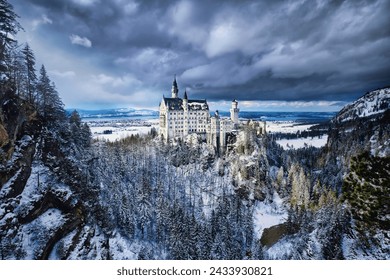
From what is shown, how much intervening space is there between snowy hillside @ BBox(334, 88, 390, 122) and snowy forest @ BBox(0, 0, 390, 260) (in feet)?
0.12

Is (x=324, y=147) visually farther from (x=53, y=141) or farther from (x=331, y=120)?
(x=53, y=141)

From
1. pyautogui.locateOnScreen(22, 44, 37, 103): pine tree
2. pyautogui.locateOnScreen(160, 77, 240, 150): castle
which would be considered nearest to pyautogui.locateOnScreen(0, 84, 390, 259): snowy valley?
pyautogui.locateOnScreen(22, 44, 37, 103): pine tree

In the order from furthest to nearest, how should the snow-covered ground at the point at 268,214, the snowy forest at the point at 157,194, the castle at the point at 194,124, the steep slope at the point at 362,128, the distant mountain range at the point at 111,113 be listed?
the castle at the point at 194,124, the snow-covered ground at the point at 268,214, the distant mountain range at the point at 111,113, the steep slope at the point at 362,128, the snowy forest at the point at 157,194

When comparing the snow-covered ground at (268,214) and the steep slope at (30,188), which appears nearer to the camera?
the steep slope at (30,188)

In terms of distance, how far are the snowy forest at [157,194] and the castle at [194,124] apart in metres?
4.30

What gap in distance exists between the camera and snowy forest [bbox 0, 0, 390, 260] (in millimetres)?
5383

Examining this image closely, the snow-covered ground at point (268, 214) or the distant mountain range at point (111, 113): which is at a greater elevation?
the distant mountain range at point (111, 113)

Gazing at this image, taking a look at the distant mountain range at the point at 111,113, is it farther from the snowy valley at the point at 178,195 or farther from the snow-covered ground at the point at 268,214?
the snow-covered ground at the point at 268,214

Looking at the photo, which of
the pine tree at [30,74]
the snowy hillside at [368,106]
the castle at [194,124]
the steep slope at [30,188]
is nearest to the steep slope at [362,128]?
the snowy hillside at [368,106]

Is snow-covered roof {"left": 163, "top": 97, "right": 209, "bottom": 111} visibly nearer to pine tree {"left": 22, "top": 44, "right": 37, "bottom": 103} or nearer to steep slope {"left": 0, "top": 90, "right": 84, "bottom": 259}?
steep slope {"left": 0, "top": 90, "right": 84, "bottom": 259}

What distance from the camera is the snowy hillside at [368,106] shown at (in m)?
5.79

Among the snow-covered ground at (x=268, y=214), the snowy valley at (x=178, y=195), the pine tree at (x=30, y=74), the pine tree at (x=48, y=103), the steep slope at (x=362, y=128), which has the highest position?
the pine tree at (x=30, y=74)
